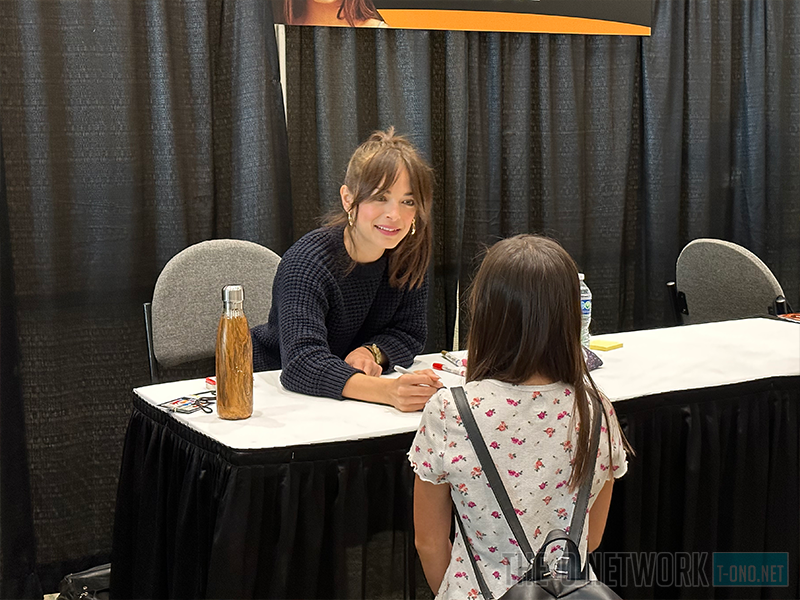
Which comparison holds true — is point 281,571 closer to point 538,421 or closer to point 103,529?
point 538,421

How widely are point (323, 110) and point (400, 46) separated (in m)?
0.37

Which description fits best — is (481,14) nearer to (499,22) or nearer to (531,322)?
(499,22)

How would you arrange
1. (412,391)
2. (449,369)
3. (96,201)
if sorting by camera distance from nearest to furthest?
1. (412,391)
2. (449,369)
3. (96,201)

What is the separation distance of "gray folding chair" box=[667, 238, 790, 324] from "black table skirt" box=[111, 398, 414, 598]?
166 cm

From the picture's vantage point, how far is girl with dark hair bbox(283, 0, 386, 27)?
288cm

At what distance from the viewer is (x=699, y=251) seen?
304 cm

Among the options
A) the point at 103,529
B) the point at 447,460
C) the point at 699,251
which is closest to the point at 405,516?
the point at 447,460

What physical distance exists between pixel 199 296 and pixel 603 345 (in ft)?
3.56

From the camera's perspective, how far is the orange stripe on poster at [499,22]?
306 cm

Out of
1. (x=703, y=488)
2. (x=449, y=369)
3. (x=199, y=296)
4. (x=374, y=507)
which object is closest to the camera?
(x=374, y=507)

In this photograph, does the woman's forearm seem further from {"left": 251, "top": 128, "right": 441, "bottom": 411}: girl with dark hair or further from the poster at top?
the poster at top

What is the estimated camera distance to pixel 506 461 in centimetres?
135

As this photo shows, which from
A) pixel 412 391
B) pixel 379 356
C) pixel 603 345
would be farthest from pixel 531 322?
pixel 603 345

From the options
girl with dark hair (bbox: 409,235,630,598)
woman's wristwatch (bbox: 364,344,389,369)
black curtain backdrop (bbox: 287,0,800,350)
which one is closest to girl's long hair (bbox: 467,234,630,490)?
Result: girl with dark hair (bbox: 409,235,630,598)
